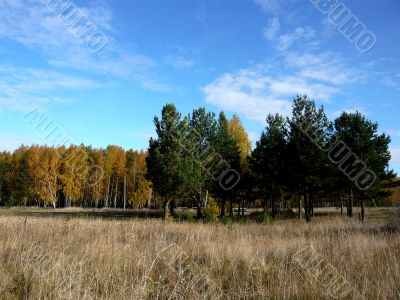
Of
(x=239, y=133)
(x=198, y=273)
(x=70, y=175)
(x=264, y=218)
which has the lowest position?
(x=198, y=273)

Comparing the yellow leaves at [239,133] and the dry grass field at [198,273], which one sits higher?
the yellow leaves at [239,133]

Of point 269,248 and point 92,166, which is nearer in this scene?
point 269,248

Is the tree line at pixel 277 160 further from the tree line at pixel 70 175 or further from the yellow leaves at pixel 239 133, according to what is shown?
the tree line at pixel 70 175

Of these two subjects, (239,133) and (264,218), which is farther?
(239,133)

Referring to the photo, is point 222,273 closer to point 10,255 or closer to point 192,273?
point 192,273

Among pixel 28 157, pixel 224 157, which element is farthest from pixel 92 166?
pixel 224 157

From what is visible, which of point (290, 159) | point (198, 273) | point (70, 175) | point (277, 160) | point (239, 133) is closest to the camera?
point (198, 273)

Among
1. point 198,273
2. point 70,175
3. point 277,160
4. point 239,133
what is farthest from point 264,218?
point 70,175

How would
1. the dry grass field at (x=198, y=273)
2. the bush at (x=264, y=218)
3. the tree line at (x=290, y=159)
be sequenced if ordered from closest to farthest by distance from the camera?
the dry grass field at (x=198, y=273) < the bush at (x=264, y=218) < the tree line at (x=290, y=159)

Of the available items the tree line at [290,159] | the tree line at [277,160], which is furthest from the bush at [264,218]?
the tree line at [290,159]

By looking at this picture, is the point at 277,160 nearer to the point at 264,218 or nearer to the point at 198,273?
the point at 264,218

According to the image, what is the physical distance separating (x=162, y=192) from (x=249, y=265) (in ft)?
88.0

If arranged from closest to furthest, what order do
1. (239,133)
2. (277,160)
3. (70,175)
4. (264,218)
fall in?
(264,218)
(277,160)
(239,133)
(70,175)

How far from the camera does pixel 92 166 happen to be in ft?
221
